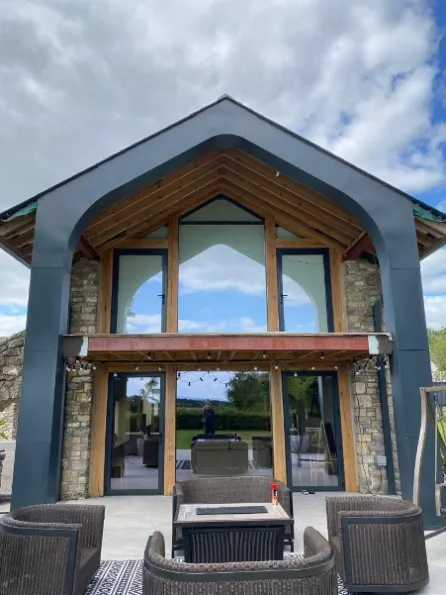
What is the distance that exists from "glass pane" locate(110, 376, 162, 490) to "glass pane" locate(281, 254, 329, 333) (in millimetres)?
3008

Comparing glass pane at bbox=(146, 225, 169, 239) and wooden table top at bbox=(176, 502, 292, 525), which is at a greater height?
glass pane at bbox=(146, 225, 169, 239)

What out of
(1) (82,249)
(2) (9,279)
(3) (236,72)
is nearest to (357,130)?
(3) (236,72)

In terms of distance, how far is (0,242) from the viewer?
746cm

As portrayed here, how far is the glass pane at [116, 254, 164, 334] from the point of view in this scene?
8.84 m

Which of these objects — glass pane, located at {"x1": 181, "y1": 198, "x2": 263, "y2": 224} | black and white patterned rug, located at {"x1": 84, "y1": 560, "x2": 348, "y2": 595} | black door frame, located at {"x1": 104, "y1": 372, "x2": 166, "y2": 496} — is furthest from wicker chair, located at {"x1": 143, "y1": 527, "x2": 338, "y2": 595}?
glass pane, located at {"x1": 181, "y1": 198, "x2": 263, "y2": 224}

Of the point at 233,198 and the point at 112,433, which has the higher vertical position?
the point at 233,198

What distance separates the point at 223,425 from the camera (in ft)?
28.0

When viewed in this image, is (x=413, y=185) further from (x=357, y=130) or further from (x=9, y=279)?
(x=9, y=279)

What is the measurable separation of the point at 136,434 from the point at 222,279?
3.50 metres

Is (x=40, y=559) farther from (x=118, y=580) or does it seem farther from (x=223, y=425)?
(x=223, y=425)

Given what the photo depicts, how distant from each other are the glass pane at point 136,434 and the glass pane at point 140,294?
107 centimetres

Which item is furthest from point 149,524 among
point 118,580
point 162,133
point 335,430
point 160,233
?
point 162,133

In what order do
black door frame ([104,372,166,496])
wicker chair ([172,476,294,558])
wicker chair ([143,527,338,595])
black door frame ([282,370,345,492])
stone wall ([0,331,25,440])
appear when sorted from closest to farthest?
wicker chair ([143,527,338,595]) → wicker chair ([172,476,294,558]) → black door frame ([104,372,166,496]) → black door frame ([282,370,345,492]) → stone wall ([0,331,25,440])

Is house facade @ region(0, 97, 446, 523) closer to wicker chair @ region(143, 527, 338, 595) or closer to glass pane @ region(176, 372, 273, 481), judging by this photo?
glass pane @ region(176, 372, 273, 481)
